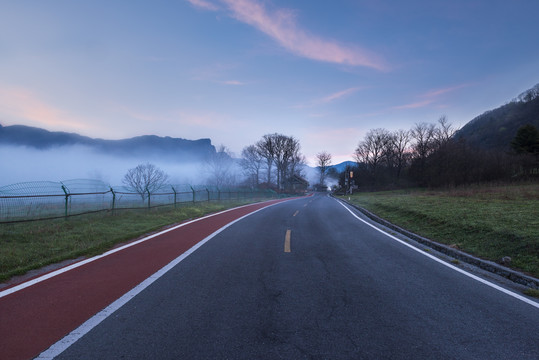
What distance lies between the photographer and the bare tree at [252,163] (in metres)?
63.5

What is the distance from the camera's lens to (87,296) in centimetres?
389

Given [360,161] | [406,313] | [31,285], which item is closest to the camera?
[406,313]

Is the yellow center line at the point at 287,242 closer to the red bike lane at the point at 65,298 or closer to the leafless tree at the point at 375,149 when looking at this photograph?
the red bike lane at the point at 65,298

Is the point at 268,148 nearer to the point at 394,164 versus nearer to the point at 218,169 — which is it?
the point at 218,169

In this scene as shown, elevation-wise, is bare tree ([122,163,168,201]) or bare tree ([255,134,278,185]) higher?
bare tree ([255,134,278,185])

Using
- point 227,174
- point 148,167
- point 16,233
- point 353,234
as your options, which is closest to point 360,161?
point 227,174

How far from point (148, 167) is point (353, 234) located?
156 feet

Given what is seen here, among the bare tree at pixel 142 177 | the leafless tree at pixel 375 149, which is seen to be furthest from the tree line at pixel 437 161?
the bare tree at pixel 142 177

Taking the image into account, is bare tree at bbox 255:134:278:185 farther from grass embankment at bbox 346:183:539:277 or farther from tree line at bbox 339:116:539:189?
grass embankment at bbox 346:183:539:277

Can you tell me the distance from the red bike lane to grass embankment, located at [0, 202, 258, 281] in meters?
0.87

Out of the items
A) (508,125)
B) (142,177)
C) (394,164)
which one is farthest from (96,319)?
(508,125)

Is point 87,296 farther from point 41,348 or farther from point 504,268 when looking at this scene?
point 504,268

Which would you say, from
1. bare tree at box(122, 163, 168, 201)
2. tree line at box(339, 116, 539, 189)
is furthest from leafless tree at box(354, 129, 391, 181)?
bare tree at box(122, 163, 168, 201)

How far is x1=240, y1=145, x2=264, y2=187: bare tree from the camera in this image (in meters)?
63.5
